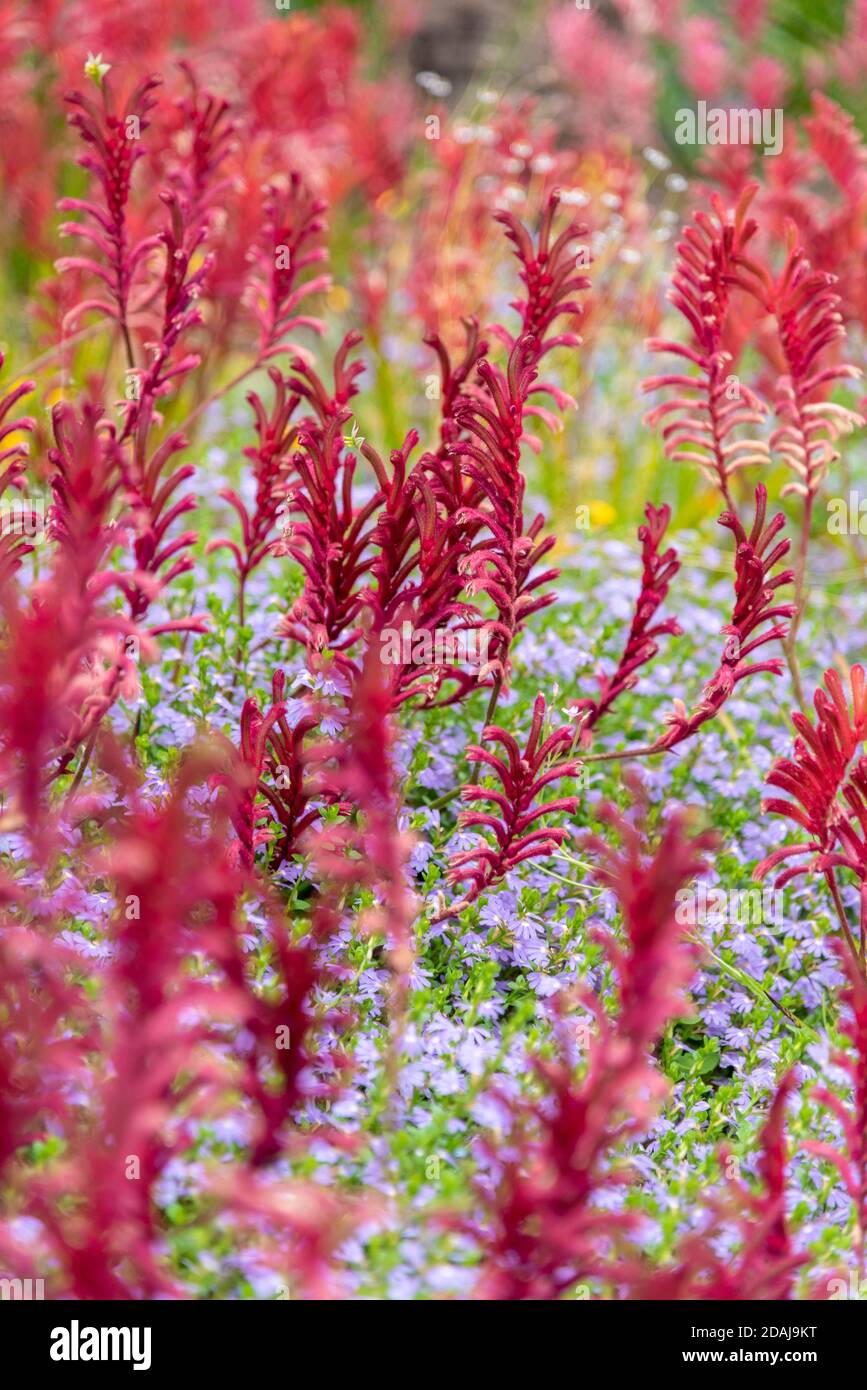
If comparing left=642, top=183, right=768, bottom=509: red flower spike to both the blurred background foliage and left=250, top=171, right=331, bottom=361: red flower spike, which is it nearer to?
left=250, top=171, right=331, bottom=361: red flower spike

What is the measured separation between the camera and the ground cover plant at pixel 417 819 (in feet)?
5.59

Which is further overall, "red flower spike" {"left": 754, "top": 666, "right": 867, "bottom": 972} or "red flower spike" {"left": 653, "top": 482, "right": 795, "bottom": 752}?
"red flower spike" {"left": 653, "top": 482, "right": 795, "bottom": 752}

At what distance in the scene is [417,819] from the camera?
2.62 metres

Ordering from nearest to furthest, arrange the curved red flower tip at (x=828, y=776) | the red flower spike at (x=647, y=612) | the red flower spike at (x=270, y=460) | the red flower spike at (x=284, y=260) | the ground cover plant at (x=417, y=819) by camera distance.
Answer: the ground cover plant at (x=417, y=819)
the curved red flower tip at (x=828, y=776)
the red flower spike at (x=647, y=612)
the red flower spike at (x=270, y=460)
the red flower spike at (x=284, y=260)

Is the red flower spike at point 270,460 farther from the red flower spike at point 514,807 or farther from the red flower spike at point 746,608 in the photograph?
the red flower spike at point 746,608

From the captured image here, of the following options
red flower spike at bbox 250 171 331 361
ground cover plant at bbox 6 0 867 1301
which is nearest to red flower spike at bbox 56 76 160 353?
ground cover plant at bbox 6 0 867 1301

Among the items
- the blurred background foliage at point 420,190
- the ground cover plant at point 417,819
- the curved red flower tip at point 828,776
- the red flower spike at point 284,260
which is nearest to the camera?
the ground cover plant at point 417,819

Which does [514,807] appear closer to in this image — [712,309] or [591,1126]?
[591,1126]

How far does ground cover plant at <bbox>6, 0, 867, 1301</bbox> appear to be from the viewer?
5.59ft

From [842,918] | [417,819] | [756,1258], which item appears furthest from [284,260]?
[756,1258]

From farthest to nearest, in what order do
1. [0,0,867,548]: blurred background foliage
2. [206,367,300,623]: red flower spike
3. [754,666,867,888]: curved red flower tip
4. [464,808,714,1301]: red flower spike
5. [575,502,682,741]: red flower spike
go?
[0,0,867,548]: blurred background foliage < [206,367,300,623]: red flower spike < [575,502,682,741]: red flower spike < [754,666,867,888]: curved red flower tip < [464,808,714,1301]: red flower spike

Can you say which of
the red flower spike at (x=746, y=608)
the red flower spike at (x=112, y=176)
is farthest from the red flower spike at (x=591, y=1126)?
the red flower spike at (x=112, y=176)

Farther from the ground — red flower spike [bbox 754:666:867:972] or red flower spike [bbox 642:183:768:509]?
red flower spike [bbox 642:183:768:509]
